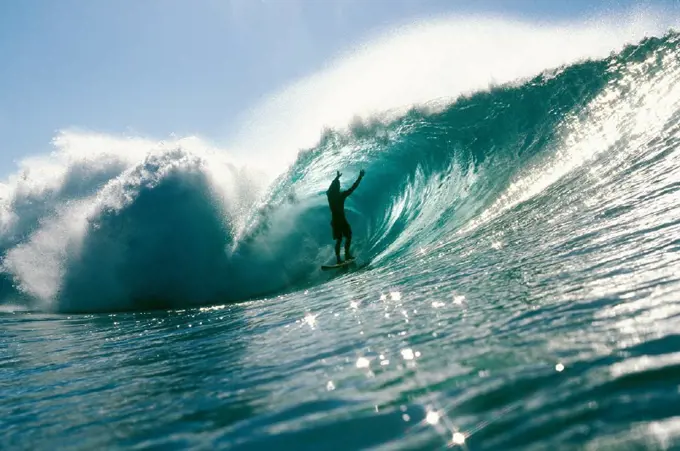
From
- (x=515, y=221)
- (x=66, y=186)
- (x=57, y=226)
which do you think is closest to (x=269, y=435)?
(x=515, y=221)

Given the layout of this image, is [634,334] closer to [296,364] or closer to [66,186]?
[296,364]

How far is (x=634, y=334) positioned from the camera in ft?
7.67

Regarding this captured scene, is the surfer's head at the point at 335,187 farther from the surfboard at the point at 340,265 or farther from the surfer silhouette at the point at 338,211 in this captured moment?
the surfboard at the point at 340,265

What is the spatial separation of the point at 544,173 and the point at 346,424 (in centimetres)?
941

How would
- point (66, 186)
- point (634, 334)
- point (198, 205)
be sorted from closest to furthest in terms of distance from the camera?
point (634, 334), point (198, 205), point (66, 186)

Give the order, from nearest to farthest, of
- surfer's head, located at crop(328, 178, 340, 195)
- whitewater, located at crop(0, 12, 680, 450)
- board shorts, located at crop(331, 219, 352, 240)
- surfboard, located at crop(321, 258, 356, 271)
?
whitewater, located at crop(0, 12, 680, 450) → surfboard, located at crop(321, 258, 356, 271) → surfer's head, located at crop(328, 178, 340, 195) → board shorts, located at crop(331, 219, 352, 240)

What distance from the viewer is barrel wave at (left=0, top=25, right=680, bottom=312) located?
35.1 feet

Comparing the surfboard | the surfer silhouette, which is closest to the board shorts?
the surfer silhouette

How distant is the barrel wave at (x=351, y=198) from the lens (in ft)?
35.1

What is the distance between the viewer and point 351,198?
14312mm

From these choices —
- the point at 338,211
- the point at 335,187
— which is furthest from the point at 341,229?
the point at 335,187

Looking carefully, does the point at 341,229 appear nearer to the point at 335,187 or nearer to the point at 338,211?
the point at 338,211

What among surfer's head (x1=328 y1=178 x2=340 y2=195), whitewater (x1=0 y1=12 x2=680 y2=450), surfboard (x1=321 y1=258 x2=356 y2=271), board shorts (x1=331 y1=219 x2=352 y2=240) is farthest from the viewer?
board shorts (x1=331 y1=219 x2=352 y2=240)

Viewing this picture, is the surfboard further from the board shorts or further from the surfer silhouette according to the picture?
the board shorts
